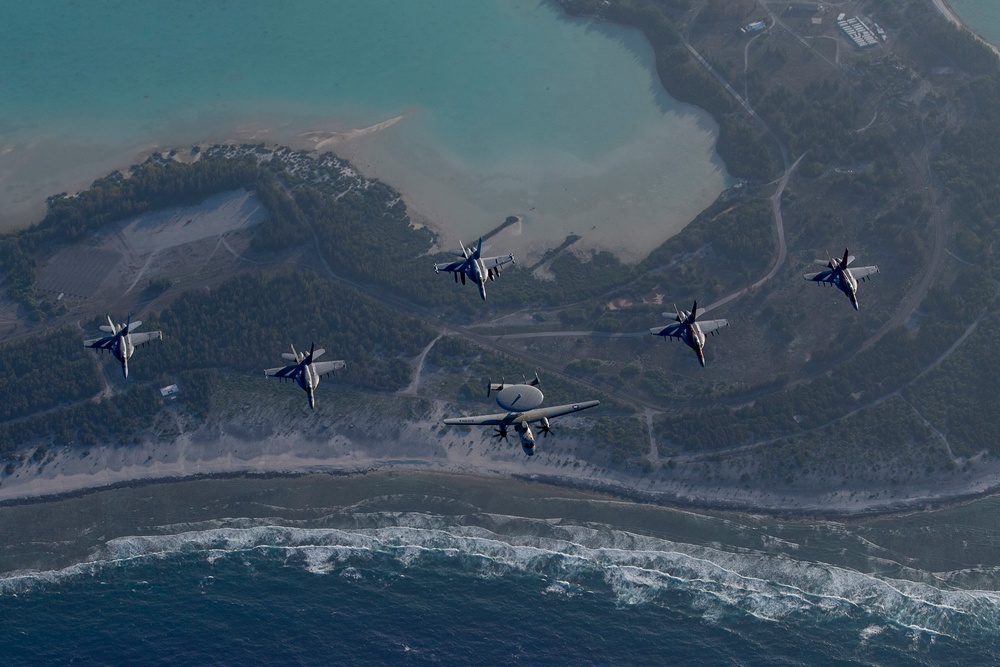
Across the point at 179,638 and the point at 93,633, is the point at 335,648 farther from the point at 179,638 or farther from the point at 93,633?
the point at 93,633

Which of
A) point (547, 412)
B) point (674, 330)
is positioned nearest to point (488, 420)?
point (547, 412)

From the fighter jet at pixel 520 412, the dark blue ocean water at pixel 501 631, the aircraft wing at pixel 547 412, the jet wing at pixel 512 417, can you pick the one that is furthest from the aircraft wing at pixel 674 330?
the dark blue ocean water at pixel 501 631

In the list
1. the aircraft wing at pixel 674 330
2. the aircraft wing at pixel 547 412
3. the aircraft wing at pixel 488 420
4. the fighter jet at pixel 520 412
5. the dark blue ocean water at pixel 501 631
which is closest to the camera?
the fighter jet at pixel 520 412

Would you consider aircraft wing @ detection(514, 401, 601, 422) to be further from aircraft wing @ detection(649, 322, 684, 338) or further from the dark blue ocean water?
the dark blue ocean water

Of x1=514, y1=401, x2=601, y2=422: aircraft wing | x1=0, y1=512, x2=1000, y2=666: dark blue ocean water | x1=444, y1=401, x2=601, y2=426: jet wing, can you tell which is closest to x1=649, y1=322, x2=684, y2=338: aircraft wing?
x1=514, y1=401, x2=601, y2=422: aircraft wing

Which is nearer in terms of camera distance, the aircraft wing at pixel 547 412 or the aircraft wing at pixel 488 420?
the aircraft wing at pixel 488 420

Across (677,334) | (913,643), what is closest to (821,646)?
(913,643)

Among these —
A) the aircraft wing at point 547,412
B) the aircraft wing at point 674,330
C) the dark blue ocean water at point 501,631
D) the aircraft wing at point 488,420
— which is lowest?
the dark blue ocean water at point 501,631

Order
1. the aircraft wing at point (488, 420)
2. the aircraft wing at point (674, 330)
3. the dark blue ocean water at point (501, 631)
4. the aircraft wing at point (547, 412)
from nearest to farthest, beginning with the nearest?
the aircraft wing at point (488, 420), the aircraft wing at point (547, 412), the dark blue ocean water at point (501, 631), the aircraft wing at point (674, 330)

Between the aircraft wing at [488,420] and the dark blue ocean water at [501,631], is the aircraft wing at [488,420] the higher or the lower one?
the higher one

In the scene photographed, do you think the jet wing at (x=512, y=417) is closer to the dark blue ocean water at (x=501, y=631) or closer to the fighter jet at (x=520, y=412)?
the fighter jet at (x=520, y=412)

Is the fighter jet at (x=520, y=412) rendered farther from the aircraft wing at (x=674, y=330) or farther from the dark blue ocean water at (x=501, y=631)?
the dark blue ocean water at (x=501, y=631)
